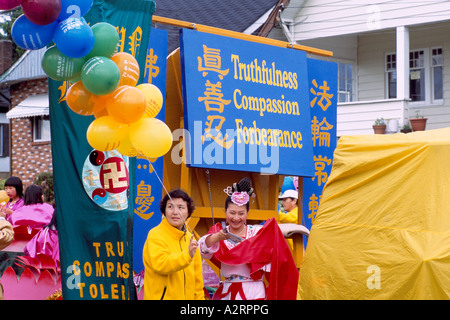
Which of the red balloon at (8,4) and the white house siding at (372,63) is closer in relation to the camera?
the red balloon at (8,4)

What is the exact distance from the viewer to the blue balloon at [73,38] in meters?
4.98

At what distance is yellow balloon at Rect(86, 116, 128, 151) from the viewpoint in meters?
5.25

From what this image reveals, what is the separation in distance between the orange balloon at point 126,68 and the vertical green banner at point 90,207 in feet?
2.20

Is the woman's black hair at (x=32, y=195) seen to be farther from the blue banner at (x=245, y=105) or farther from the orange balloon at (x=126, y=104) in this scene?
the orange balloon at (x=126, y=104)

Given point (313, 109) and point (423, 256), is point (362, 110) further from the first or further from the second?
point (423, 256)

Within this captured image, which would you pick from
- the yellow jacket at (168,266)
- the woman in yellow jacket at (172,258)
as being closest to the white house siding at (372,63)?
the woman in yellow jacket at (172,258)

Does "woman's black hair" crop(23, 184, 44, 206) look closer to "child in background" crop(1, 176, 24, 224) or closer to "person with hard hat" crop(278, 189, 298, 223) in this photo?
"child in background" crop(1, 176, 24, 224)

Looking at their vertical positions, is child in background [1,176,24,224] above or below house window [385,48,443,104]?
below

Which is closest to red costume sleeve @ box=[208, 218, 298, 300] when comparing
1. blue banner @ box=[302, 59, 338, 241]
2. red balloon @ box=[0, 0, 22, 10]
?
red balloon @ box=[0, 0, 22, 10]

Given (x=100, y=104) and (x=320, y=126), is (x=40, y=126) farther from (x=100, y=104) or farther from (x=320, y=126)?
(x=100, y=104)

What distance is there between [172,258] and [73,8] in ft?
6.52

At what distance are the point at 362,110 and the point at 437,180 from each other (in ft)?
31.9

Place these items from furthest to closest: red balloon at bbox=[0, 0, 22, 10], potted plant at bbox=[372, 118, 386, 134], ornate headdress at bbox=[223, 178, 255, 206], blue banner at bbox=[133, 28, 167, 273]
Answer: potted plant at bbox=[372, 118, 386, 134], blue banner at bbox=[133, 28, 167, 273], ornate headdress at bbox=[223, 178, 255, 206], red balloon at bbox=[0, 0, 22, 10]

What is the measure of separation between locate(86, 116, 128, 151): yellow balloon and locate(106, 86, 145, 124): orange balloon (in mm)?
56
